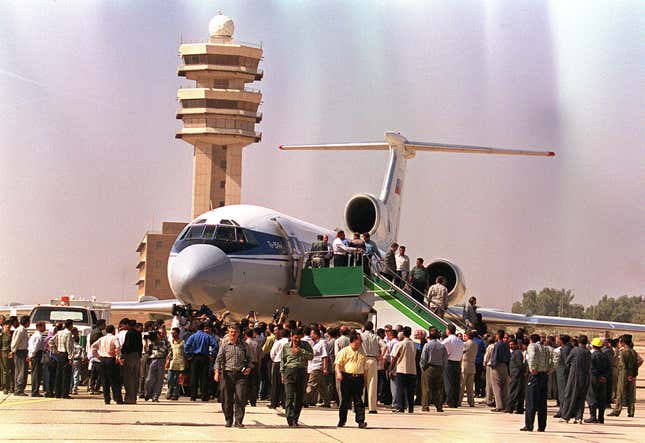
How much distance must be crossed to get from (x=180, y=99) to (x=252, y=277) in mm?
83328

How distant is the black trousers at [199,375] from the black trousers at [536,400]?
7.35 m

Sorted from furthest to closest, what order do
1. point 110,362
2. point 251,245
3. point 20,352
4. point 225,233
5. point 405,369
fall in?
point 251,245 → point 225,233 → point 20,352 → point 405,369 → point 110,362

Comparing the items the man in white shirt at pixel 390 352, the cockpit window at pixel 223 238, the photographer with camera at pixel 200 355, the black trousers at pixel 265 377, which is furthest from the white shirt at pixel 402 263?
the photographer with camera at pixel 200 355

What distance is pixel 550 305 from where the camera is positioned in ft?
436

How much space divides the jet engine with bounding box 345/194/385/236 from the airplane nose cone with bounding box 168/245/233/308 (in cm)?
844

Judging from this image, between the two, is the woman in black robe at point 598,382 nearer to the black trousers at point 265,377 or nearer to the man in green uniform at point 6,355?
the black trousers at point 265,377

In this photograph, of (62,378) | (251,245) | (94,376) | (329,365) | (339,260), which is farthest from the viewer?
(339,260)

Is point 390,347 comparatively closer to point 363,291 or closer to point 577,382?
point 577,382

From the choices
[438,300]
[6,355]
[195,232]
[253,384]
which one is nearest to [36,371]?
[6,355]

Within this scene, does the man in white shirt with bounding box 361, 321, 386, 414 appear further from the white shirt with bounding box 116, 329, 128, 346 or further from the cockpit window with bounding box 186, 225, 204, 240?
the cockpit window with bounding box 186, 225, 204, 240

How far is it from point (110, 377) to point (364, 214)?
613 inches

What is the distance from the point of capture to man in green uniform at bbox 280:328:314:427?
59.3 ft

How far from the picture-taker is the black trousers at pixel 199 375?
23.6 metres

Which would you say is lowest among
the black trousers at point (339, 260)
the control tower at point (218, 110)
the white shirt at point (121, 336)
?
the white shirt at point (121, 336)
